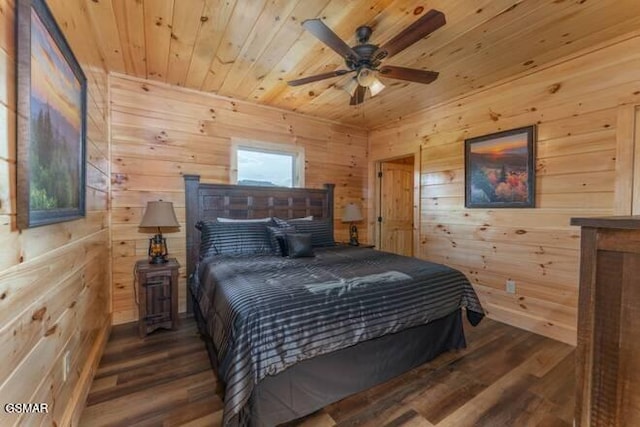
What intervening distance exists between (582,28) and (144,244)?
4.32 metres

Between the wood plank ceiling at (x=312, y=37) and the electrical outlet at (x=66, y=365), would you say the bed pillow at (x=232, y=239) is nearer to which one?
the electrical outlet at (x=66, y=365)

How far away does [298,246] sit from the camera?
275 cm

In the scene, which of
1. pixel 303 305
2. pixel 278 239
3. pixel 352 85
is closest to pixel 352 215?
pixel 278 239

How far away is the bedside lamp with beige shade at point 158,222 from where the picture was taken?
9.02 ft

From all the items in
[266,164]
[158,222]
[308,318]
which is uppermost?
[266,164]

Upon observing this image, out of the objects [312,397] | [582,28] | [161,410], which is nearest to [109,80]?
[161,410]

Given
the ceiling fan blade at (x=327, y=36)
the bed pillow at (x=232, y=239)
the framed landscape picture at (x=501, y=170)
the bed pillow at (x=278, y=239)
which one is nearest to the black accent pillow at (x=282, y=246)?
the bed pillow at (x=278, y=239)

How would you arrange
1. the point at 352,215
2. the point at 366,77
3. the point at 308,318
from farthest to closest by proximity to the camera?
the point at 352,215 → the point at 366,77 → the point at 308,318

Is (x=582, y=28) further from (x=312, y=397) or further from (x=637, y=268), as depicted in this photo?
(x=312, y=397)

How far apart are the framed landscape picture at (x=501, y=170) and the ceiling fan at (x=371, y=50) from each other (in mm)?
1359

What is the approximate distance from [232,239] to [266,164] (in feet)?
4.47

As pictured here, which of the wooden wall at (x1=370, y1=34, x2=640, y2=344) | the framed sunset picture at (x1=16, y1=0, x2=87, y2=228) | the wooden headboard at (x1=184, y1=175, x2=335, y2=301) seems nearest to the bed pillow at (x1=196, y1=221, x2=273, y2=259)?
the wooden headboard at (x1=184, y1=175, x2=335, y2=301)

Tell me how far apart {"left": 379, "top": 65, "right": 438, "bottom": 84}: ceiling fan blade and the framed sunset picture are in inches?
75.1

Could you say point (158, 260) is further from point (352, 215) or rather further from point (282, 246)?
point (352, 215)
